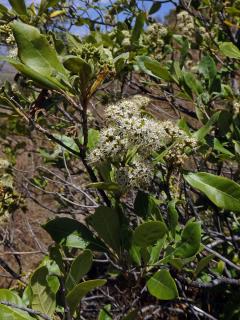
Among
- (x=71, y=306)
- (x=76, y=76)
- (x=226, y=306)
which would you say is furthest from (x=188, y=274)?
(x=76, y=76)

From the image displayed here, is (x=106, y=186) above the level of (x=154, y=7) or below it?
below

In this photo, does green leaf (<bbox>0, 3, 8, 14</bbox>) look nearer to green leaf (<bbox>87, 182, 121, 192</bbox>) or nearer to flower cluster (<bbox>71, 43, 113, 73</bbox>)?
flower cluster (<bbox>71, 43, 113, 73</bbox>)

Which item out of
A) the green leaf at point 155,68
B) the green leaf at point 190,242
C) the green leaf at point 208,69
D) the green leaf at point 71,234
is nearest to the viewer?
the green leaf at point 190,242

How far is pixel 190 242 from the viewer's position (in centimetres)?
110

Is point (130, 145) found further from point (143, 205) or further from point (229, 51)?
point (229, 51)

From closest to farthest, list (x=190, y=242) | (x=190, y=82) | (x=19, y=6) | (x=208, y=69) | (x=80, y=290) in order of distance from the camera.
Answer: (x=80, y=290)
(x=190, y=242)
(x=19, y=6)
(x=190, y=82)
(x=208, y=69)

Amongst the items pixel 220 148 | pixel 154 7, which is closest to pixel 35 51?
pixel 220 148

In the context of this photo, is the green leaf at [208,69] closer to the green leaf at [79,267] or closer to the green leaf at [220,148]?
the green leaf at [220,148]

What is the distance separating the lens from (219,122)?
151 centimetres

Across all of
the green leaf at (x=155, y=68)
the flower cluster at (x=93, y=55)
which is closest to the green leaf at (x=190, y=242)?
the flower cluster at (x=93, y=55)

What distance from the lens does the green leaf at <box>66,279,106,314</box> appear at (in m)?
0.97

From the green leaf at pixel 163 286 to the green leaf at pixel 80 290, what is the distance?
0.14 m

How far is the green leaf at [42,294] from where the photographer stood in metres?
1.17

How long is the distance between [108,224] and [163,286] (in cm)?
21
